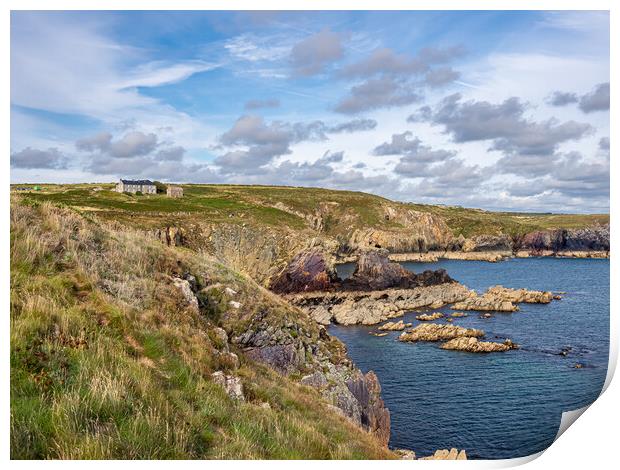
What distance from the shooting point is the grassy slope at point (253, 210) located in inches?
2613

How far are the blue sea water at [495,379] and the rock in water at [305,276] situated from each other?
16338mm

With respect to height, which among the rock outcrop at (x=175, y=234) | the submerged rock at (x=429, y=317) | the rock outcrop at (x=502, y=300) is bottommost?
the submerged rock at (x=429, y=317)

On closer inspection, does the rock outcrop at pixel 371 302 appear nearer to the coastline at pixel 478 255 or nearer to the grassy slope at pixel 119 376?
the grassy slope at pixel 119 376

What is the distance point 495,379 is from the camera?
3312 cm

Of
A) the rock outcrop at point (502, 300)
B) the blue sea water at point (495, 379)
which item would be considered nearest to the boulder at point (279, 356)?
the blue sea water at point (495, 379)

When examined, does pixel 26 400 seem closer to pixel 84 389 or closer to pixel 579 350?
pixel 84 389

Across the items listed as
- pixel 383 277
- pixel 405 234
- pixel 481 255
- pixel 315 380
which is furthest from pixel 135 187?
pixel 481 255

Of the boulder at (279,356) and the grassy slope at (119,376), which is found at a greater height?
the grassy slope at (119,376)

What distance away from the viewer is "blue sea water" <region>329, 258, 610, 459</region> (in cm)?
2391

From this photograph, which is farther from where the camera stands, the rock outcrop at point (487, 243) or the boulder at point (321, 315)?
the rock outcrop at point (487, 243)

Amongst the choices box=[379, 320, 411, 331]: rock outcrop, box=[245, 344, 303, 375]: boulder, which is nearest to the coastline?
box=[379, 320, 411, 331]: rock outcrop

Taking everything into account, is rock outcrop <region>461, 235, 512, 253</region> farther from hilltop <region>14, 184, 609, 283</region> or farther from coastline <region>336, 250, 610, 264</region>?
coastline <region>336, 250, 610, 264</region>

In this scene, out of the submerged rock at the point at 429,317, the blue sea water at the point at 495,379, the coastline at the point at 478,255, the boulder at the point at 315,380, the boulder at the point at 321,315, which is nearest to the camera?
the boulder at the point at 315,380

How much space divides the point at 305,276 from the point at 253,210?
2578 centimetres
